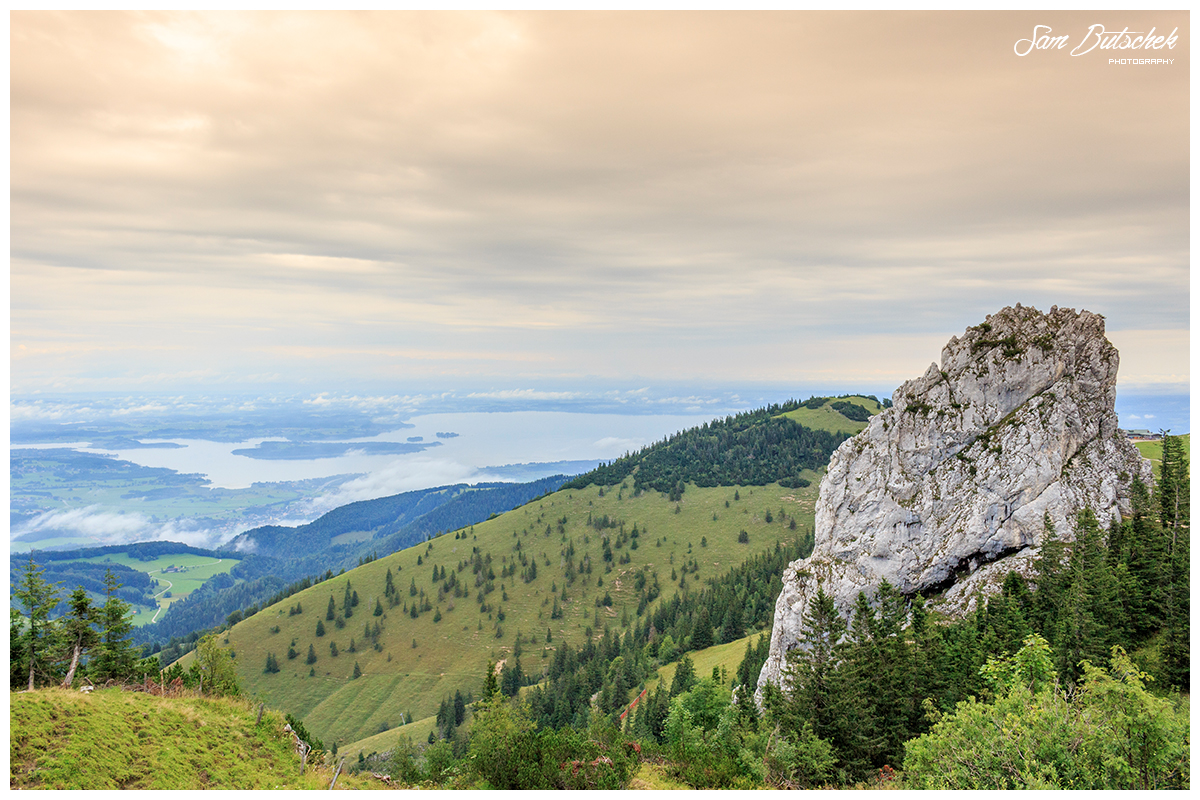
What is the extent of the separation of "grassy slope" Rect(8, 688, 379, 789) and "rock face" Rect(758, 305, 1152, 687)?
5710cm

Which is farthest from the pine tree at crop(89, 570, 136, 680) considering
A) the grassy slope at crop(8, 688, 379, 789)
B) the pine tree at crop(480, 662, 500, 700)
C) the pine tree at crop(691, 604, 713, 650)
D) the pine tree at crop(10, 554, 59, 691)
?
the pine tree at crop(691, 604, 713, 650)

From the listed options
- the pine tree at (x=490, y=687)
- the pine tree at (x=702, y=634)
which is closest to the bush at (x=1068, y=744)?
the pine tree at (x=490, y=687)

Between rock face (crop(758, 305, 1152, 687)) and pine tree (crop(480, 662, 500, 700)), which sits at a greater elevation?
rock face (crop(758, 305, 1152, 687))

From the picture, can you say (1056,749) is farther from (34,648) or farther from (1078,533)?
(34,648)

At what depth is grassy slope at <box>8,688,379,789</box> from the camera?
23.0 meters

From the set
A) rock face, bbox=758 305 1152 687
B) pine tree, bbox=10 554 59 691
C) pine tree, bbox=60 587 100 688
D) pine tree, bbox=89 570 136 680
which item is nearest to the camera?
pine tree, bbox=10 554 59 691

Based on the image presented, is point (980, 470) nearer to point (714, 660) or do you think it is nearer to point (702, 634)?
point (714, 660)

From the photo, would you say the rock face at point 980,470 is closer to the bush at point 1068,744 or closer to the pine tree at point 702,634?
the bush at point 1068,744

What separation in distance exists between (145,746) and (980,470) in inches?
3278

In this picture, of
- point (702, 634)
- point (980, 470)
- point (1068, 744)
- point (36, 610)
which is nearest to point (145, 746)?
point (36, 610)

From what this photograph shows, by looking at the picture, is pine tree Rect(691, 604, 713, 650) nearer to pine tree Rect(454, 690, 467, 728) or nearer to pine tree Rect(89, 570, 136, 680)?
pine tree Rect(454, 690, 467, 728)

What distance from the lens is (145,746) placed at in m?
26.1
